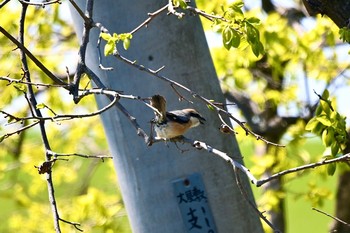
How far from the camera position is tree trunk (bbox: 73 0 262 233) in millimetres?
3066

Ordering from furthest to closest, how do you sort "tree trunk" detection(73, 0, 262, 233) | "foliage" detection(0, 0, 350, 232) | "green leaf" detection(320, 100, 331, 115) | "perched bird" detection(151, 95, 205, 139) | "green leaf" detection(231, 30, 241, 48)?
"foliage" detection(0, 0, 350, 232) → "tree trunk" detection(73, 0, 262, 233) → "green leaf" detection(320, 100, 331, 115) → "perched bird" detection(151, 95, 205, 139) → "green leaf" detection(231, 30, 241, 48)

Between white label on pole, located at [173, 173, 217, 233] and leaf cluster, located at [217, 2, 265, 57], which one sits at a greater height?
leaf cluster, located at [217, 2, 265, 57]

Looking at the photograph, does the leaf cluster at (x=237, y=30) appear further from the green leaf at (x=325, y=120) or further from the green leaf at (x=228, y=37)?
the green leaf at (x=325, y=120)

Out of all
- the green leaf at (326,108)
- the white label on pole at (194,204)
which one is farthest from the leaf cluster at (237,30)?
the white label on pole at (194,204)

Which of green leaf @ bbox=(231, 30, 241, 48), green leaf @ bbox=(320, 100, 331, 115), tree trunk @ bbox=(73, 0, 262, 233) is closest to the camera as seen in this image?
green leaf @ bbox=(231, 30, 241, 48)

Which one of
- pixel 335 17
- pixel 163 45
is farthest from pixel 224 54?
pixel 335 17

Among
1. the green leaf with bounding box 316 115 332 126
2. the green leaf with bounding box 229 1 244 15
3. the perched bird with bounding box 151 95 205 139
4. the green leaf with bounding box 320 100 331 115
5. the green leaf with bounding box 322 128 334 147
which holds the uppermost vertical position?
the green leaf with bounding box 229 1 244 15

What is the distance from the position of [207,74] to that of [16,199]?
3848mm

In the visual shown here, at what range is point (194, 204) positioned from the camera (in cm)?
311

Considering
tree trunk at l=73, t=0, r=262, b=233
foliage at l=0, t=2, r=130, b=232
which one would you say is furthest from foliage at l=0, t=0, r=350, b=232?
tree trunk at l=73, t=0, r=262, b=233

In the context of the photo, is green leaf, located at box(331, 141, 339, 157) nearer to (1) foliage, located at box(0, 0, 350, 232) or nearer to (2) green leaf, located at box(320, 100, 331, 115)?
(2) green leaf, located at box(320, 100, 331, 115)

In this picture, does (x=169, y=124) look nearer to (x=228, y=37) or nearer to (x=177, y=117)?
(x=177, y=117)

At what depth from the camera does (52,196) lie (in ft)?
8.73

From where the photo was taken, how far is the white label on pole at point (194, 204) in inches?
121
